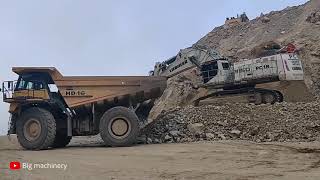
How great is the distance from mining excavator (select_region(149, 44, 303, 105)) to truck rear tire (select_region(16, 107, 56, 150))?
6.45 m

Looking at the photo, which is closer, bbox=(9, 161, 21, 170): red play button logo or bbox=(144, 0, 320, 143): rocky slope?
bbox=(9, 161, 21, 170): red play button logo

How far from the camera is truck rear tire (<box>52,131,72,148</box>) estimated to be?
16.7 meters

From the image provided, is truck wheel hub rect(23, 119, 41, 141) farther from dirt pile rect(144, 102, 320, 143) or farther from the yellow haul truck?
dirt pile rect(144, 102, 320, 143)

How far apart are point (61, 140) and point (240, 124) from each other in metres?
6.92

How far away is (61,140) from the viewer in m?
17.1

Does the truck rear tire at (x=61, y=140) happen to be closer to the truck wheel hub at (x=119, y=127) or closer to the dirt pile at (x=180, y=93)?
the truck wheel hub at (x=119, y=127)

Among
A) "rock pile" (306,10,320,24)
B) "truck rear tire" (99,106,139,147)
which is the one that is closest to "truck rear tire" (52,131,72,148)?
"truck rear tire" (99,106,139,147)

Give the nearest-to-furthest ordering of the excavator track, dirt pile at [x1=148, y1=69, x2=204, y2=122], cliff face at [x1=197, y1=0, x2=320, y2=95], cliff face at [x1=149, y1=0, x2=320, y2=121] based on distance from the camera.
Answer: the excavator track → cliff face at [x1=149, y1=0, x2=320, y2=121] → dirt pile at [x1=148, y1=69, x2=204, y2=122] → cliff face at [x1=197, y1=0, x2=320, y2=95]

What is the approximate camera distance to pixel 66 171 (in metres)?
9.49

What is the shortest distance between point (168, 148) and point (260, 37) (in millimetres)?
25845

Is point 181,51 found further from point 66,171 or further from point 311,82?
point 311,82

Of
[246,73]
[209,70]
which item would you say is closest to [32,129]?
[209,70]

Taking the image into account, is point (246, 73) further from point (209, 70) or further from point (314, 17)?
point (314, 17)

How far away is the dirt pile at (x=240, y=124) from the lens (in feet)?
51.4
